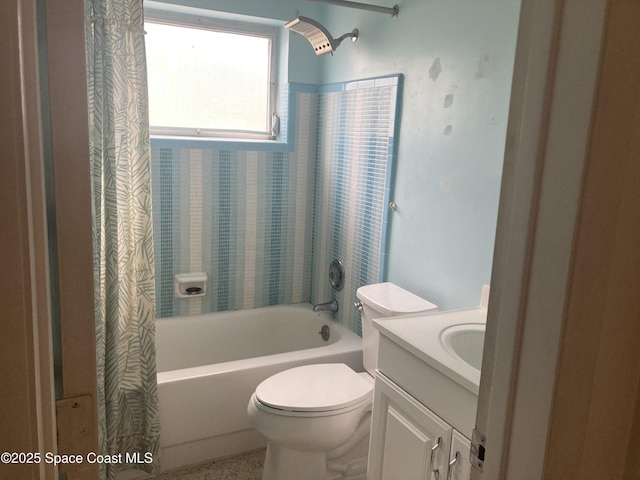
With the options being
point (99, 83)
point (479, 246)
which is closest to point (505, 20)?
point (479, 246)

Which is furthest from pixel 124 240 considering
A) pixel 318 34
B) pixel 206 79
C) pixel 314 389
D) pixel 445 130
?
pixel 445 130

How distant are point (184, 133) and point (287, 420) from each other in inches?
67.0

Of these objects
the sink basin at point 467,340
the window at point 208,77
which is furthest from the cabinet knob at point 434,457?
the window at point 208,77

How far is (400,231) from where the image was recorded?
2.39 meters

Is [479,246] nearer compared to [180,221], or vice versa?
[479,246]

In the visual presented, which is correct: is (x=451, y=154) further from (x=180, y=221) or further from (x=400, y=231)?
(x=180, y=221)

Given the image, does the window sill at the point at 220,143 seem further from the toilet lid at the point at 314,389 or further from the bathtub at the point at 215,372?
the toilet lid at the point at 314,389

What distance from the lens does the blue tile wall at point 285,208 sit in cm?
264

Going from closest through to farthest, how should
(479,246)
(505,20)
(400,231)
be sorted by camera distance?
(505,20)
(479,246)
(400,231)

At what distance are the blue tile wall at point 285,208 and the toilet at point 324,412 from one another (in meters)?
0.40

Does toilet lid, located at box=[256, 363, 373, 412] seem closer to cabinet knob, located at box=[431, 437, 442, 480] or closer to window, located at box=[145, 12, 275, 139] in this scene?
cabinet knob, located at box=[431, 437, 442, 480]

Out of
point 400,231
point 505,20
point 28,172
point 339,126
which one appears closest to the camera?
point 28,172

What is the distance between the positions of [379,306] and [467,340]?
0.48m

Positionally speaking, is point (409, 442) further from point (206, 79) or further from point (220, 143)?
point (206, 79)
